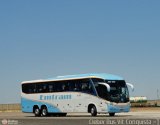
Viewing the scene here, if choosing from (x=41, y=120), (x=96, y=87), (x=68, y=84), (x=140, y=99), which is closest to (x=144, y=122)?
(x=41, y=120)

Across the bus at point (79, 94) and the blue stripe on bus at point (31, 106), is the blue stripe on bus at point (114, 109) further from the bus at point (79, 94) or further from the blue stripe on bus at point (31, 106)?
the blue stripe on bus at point (31, 106)

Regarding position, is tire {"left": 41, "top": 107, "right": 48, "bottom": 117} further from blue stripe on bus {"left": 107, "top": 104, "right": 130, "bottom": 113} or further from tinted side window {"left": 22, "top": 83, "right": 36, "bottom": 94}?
blue stripe on bus {"left": 107, "top": 104, "right": 130, "bottom": 113}

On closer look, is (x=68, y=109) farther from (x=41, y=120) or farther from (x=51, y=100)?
(x=41, y=120)

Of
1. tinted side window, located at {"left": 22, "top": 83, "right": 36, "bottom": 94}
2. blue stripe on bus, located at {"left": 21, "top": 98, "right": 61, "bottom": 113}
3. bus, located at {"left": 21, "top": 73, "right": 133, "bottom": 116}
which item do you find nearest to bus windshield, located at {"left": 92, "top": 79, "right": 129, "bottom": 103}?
bus, located at {"left": 21, "top": 73, "right": 133, "bottom": 116}

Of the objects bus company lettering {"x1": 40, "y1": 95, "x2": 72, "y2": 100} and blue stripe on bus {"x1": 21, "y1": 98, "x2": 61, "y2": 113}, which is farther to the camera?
blue stripe on bus {"x1": 21, "y1": 98, "x2": 61, "y2": 113}

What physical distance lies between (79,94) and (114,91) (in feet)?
10.1

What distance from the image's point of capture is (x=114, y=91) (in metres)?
37.0

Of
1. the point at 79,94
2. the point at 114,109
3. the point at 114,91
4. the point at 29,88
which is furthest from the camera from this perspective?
the point at 29,88

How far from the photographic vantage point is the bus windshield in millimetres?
36625

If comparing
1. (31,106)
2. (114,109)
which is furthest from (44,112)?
(114,109)

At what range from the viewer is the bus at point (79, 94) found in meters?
36.7

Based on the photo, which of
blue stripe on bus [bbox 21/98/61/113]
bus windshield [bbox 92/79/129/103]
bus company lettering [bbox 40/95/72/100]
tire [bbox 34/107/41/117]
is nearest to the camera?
bus windshield [bbox 92/79/129/103]

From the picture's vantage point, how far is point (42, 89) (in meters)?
42.7

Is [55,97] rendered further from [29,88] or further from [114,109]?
[114,109]
